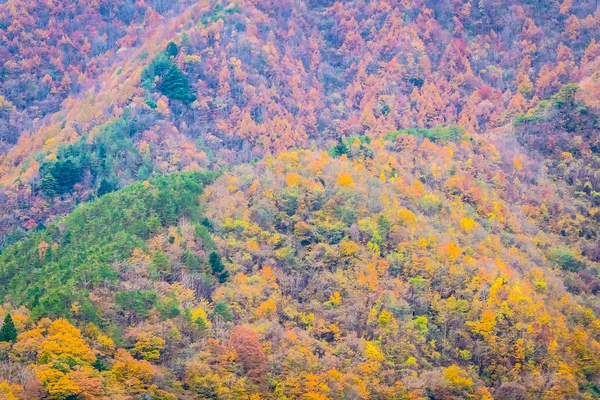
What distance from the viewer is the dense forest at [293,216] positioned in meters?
106

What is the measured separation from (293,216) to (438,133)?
43966 mm

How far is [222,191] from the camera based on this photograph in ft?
434

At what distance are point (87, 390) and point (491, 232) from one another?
7103 centimetres

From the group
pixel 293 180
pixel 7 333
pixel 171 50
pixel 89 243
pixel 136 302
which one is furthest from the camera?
pixel 171 50

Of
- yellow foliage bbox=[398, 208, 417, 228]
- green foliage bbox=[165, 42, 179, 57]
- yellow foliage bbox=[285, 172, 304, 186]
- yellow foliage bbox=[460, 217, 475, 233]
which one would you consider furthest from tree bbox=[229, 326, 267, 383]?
green foliage bbox=[165, 42, 179, 57]

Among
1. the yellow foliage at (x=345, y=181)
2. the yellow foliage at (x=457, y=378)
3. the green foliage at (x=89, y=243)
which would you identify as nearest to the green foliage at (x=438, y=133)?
the yellow foliage at (x=345, y=181)

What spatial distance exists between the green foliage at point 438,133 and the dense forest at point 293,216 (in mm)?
478

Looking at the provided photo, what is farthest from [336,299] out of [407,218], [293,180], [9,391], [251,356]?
[9,391]

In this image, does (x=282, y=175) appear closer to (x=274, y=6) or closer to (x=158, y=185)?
(x=158, y=185)

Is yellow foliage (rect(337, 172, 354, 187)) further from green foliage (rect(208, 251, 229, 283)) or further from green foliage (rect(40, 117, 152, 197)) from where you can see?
green foliage (rect(40, 117, 152, 197))

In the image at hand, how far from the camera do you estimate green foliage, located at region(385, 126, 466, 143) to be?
161875mm

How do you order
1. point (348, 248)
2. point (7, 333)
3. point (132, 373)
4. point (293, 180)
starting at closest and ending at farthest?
point (7, 333) → point (132, 373) → point (348, 248) → point (293, 180)

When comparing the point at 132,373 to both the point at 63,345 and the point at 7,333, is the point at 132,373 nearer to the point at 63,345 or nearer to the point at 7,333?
the point at 63,345

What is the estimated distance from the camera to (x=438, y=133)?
164 metres
